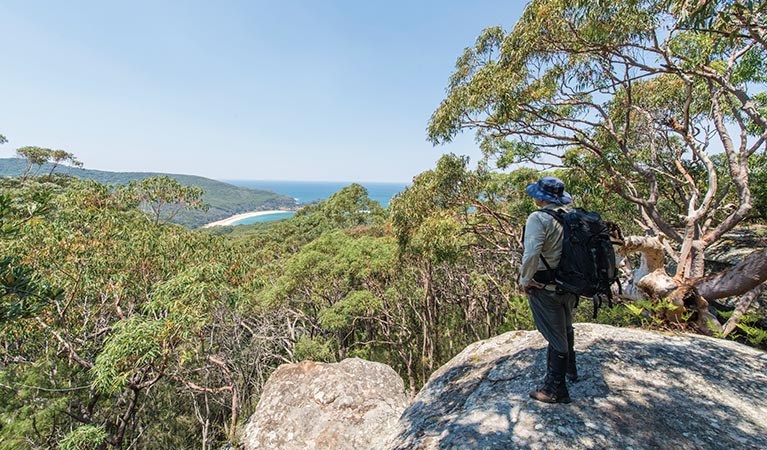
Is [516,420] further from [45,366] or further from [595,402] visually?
[45,366]

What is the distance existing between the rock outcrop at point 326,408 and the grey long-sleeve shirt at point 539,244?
439 cm

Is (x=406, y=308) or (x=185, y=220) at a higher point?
(x=406, y=308)

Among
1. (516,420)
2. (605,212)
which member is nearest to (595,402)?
(516,420)

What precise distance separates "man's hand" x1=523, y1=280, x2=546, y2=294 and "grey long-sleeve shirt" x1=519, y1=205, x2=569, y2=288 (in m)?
0.04

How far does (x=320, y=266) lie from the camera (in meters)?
12.1

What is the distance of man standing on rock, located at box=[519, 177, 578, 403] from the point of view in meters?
2.70

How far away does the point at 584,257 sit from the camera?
265 cm

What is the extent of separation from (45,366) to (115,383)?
5.40 m

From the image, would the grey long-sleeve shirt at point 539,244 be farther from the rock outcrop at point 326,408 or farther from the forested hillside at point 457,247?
the rock outcrop at point 326,408

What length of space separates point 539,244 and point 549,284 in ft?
1.28

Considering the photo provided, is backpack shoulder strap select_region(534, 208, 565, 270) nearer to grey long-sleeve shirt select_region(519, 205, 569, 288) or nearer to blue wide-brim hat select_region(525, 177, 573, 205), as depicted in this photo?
grey long-sleeve shirt select_region(519, 205, 569, 288)

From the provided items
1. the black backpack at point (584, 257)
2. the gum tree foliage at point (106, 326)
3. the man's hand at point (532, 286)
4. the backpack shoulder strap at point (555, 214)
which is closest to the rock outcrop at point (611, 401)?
the black backpack at point (584, 257)

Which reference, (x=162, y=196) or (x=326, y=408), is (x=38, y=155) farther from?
(x=326, y=408)

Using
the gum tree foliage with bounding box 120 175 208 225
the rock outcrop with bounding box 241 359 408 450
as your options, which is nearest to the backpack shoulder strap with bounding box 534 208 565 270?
the rock outcrop with bounding box 241 359 408 450
